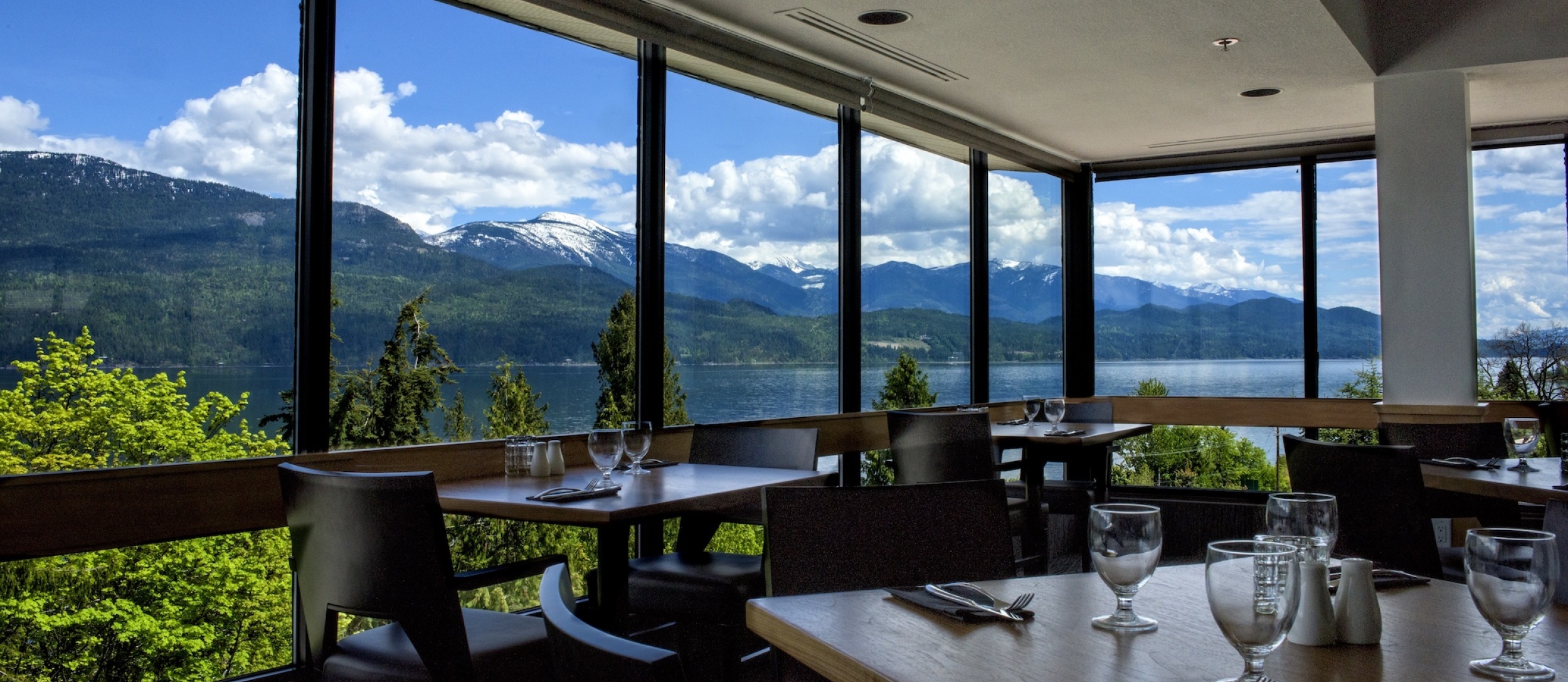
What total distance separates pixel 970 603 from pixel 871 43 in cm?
368

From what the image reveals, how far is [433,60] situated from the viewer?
3520 millimetres

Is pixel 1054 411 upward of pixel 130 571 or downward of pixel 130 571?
upward

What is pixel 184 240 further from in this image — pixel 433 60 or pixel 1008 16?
pixel 1008 16

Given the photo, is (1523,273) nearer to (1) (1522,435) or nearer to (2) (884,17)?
(1) (1522,435)

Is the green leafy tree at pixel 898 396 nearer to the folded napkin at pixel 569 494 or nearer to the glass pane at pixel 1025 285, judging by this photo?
the glass pane at pixel 1025 285

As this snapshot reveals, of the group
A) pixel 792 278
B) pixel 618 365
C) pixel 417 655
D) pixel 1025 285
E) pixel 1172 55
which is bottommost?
pixel 417 655

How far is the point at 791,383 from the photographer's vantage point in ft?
16.8

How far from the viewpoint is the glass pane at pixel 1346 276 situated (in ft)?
21.9

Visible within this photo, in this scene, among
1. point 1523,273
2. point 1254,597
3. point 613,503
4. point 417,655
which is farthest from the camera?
point 1523,273

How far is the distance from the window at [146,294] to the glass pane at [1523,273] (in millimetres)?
6374

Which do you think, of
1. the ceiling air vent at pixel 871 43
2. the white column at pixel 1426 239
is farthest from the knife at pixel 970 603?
the white column at pixel 1426 239

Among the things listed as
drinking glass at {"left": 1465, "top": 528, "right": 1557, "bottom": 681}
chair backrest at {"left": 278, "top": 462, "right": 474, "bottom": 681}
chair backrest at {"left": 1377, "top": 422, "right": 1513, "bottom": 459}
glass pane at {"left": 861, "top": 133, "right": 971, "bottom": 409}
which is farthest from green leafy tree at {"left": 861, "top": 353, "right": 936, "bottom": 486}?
drinking glass at {"left": 1465, "top": 528, "right": 1557, "bottom": 681}

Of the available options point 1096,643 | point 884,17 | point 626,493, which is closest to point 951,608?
point 1096,643

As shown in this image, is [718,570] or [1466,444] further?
[1466,444]
